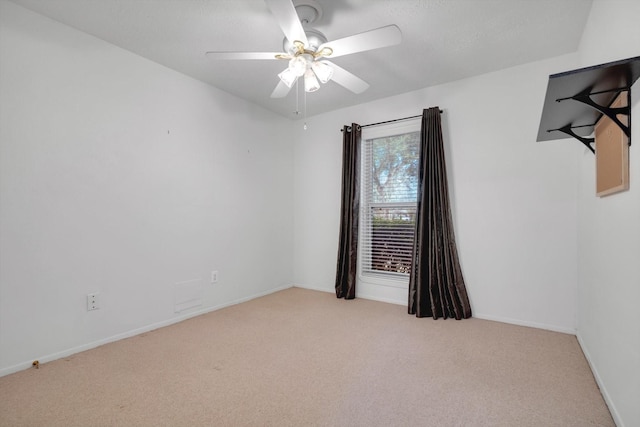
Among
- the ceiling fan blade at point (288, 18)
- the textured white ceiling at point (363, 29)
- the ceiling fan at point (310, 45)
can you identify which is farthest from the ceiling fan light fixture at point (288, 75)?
the textured white ceiling at point (363, 29)

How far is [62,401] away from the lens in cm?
168

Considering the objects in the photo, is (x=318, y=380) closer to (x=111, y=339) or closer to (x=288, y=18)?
(x=111, y=339)

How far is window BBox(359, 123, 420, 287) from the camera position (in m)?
3.51

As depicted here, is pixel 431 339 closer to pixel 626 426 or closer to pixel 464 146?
pixel 626 426

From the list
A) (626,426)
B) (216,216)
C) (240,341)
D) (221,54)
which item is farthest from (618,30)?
(216,216)

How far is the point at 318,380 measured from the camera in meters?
1.88

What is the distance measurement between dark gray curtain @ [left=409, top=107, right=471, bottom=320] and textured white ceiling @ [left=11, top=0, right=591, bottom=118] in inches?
27.5

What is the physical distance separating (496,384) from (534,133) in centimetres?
218

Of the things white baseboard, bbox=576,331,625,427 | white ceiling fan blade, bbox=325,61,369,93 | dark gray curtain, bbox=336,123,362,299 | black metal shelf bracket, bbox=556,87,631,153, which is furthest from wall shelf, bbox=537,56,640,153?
dark gray curtain, bbox=336,123,362,299

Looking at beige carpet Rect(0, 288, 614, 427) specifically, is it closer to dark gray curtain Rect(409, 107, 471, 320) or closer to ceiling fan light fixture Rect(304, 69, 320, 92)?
dark gray curtain Rect(409, 107, 471, 320)

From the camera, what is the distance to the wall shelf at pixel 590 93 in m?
1.23

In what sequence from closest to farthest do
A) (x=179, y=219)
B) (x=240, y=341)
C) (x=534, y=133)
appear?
(x=240, y=341) < (x=534, y=133) < (x=179, y=219)

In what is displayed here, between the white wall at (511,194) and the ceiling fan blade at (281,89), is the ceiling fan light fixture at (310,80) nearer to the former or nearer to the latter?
the ceiling fan blade at (281,89)

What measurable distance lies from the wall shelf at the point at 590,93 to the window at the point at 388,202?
1.69 meters
